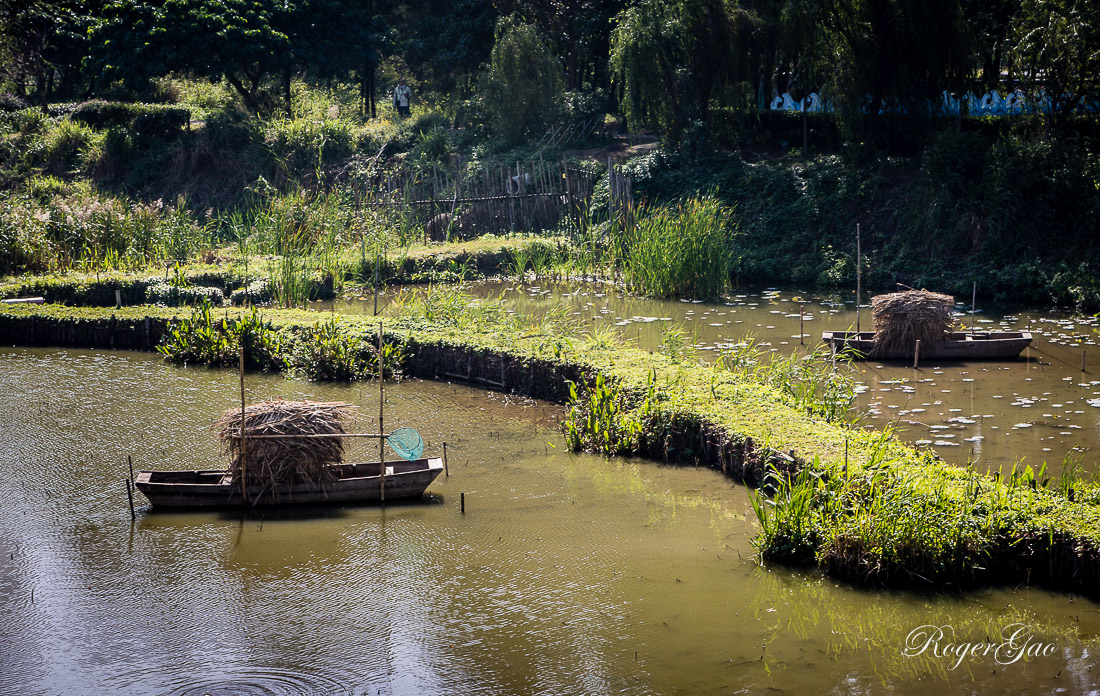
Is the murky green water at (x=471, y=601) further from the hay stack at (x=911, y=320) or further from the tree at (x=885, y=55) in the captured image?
the tree at (x=885, y=55)

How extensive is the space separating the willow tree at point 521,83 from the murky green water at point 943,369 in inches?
356

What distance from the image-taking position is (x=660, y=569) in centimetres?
705

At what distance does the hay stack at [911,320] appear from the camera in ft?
40.7

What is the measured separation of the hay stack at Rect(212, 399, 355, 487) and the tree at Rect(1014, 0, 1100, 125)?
15.7 meters

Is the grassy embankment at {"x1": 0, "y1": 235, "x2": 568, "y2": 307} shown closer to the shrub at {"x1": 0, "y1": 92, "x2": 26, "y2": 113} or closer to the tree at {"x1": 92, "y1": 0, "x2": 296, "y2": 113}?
the tree at {"x1": 92, "y1": 0, "x2": 296, "y2": 113}

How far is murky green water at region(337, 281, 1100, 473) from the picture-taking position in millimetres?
9430

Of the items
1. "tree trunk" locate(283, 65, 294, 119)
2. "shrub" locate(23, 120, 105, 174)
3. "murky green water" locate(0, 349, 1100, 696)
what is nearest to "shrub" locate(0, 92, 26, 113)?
"shrub" locate(23, 120, 105, 174)

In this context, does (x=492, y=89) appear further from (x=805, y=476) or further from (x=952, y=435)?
(x=805, y=476)

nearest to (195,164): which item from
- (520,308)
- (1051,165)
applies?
(520,308)

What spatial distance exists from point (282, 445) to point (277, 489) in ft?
1.30

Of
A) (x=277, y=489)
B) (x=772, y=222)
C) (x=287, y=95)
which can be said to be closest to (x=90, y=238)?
(x=277, y=489)

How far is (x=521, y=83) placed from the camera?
1030 inches

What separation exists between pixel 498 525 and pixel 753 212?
14.7 meters

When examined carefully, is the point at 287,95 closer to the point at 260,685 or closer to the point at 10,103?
the point at 10,103
